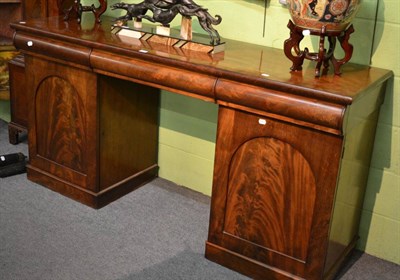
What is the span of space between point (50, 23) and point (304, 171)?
5.48ft

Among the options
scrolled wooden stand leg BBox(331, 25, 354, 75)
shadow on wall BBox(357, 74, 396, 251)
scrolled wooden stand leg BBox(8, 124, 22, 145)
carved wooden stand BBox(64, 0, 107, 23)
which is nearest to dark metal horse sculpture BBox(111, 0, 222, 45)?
carved wooden stand BBox(64, 0, 107, 23)

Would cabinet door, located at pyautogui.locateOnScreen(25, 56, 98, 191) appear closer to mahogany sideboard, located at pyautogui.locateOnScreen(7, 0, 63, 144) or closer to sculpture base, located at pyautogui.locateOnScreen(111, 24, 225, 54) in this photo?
sculpture base, located at pyautogui.locateOnScreen(111, 24, 225, 54)

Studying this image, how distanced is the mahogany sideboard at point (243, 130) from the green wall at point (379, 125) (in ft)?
0.27

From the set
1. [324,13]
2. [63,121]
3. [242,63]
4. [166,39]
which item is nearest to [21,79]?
[63,121]

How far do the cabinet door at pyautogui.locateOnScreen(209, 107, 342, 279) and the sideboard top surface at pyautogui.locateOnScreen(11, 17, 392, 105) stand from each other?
0.17 meters

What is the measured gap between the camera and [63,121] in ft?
10.0

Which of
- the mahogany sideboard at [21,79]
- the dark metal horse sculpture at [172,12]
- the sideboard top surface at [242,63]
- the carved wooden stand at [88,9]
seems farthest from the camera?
the mahogany sideboard at [21,79]

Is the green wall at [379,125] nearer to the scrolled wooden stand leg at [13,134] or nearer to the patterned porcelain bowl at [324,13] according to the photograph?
the patterned porcelain bowl at [324,13]

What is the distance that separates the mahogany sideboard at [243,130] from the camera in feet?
7.25

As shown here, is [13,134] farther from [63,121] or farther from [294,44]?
[294,44]

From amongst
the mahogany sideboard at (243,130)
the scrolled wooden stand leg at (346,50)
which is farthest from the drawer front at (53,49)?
the scrolled wooden stand leg at (346,50)

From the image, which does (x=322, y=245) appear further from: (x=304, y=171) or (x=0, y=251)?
(x=0, y=251)

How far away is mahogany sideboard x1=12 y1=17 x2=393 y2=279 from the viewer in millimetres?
2211

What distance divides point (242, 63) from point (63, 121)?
1126mm
